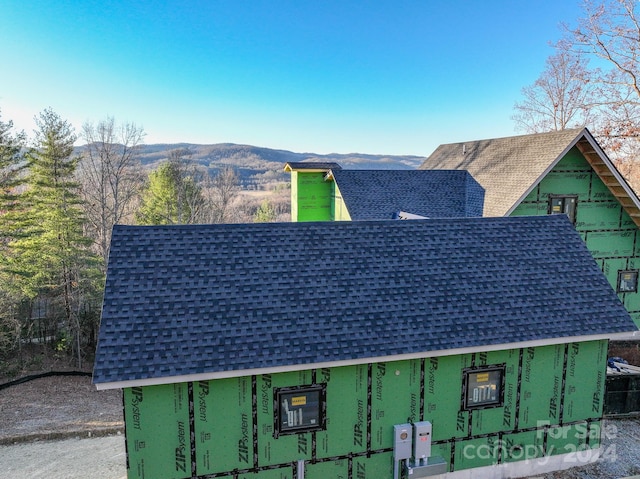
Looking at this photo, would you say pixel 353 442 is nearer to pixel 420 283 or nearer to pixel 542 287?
pixel 420 283

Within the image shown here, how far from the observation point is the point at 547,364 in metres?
8.66

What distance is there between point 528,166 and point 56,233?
2220cm

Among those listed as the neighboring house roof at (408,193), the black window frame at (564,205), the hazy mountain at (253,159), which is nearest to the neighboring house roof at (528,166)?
the neighboring house roof at (408,193)

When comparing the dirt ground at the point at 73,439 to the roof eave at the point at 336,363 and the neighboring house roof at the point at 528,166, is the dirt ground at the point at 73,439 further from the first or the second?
the neighboring house roof at the point at 528,166

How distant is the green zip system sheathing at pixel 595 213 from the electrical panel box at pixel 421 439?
1100 centimetres

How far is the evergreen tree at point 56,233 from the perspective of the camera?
2083 cm

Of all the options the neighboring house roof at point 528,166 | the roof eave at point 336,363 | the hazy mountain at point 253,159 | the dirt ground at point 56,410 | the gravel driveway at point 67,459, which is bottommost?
the dirt ground at point 56,410

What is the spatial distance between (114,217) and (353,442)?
923 inches

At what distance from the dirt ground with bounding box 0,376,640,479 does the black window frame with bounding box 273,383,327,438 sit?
510cm

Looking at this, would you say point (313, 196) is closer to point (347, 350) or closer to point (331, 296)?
point (331, 296)

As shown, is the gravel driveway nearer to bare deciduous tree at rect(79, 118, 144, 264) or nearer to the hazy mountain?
bare deciduous tree at rect(79, 118, 144, 264)

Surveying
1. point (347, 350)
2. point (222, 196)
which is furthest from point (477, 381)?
point (222, 196)

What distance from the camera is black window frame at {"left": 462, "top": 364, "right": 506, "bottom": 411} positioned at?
324 inches

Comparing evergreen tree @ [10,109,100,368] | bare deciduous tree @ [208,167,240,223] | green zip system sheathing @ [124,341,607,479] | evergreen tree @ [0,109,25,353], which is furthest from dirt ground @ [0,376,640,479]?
bare deciduous tree @ [208,167,240,223]
